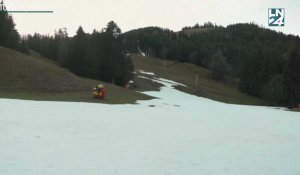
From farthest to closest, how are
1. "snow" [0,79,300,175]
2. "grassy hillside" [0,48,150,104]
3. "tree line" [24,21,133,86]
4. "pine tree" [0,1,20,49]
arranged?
"pine tree" [0,1,20,49]
"tree line" [24,21,133,86]
"grassy hillside" [0,48,150,104]
"snow" [0,79,300,175]

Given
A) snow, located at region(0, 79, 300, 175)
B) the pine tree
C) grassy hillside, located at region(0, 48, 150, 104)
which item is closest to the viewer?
snow, located at region(0, 79, 300, 175)

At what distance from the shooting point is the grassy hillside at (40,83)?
4861 cm

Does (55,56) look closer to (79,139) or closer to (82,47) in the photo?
(82,47)

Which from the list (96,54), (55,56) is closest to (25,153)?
(96,54)

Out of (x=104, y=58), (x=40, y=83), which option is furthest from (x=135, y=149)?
(x=104, y=58)

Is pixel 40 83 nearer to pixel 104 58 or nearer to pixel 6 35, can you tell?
pixel 104 58

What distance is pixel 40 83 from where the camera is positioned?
53750 millimetres

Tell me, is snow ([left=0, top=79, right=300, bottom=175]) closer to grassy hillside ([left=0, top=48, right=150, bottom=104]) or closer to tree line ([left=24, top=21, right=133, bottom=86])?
grassy hillside ([left=0, top=48, right=150, bottom=104])

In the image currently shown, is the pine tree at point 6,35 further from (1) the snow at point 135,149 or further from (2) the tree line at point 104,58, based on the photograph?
(1) the snow at point 135,149

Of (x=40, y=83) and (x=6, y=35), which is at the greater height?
(x=6, y=35)

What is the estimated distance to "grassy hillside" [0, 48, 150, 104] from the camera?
48606 millimetres

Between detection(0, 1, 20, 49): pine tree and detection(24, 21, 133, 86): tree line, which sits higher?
detection(0, 1, 20, 49): pine tree

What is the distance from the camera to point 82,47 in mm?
82188

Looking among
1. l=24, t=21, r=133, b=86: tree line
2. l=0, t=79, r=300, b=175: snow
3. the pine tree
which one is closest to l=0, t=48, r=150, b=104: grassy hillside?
l=24, t=21, r=133, b=86: tree line
